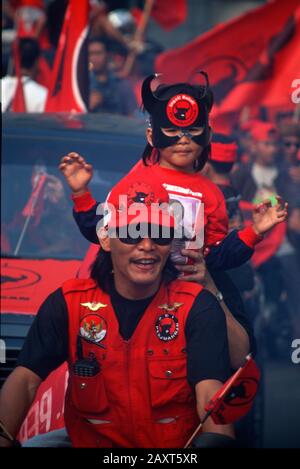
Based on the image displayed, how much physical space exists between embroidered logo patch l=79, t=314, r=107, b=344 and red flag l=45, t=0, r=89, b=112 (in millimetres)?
4852

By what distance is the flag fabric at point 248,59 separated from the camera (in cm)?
1145

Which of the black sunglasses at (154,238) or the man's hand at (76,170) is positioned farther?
the man's hand at (76,170)

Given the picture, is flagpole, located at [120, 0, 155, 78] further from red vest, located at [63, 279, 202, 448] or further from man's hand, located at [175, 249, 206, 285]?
red vest, located at [63, 279, 202, 448]

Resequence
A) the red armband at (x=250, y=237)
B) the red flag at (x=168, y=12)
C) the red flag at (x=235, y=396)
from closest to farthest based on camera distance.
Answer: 1. the red flag at (x=235, y=396)
2. the red armband at (x=250, y=237)
3. the red flag at (x=168, y=12)

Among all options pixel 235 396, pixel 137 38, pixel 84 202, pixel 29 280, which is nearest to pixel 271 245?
pixel 137 38

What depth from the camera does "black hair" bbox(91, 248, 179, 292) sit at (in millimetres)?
5277

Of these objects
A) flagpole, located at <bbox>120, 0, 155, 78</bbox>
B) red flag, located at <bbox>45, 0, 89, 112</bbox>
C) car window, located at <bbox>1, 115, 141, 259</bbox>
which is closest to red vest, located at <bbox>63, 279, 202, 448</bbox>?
car window, located at <bbox>1, 115, 141, 259</bbox>

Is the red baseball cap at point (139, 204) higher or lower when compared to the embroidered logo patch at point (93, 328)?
higher

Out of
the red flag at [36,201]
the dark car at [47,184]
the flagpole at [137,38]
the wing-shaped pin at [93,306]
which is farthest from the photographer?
the flagpole at [137,38]

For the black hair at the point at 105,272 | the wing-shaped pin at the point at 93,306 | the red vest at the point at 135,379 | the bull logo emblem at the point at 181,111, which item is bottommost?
the red vest at the point at 135,379

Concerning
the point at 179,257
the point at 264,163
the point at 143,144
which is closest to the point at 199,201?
the point at 179,257

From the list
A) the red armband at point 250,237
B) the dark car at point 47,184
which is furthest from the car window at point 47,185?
the red armband at point 250,237

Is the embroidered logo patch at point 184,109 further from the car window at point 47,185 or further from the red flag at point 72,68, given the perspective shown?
the red flag at point 72,68

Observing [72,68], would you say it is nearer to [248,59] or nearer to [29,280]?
[248,59]
